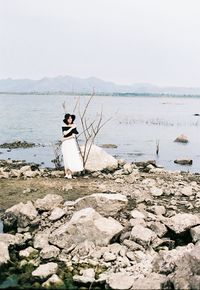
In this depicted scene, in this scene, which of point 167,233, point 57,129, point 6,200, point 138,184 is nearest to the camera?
point 167,233

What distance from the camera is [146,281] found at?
8.33 m

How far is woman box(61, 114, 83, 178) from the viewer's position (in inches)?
646

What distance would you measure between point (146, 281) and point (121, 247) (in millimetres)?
1880

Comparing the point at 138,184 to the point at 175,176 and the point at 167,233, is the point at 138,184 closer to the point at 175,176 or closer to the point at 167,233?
the point at 175,176

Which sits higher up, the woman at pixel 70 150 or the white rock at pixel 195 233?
the woman at pixel 70 150

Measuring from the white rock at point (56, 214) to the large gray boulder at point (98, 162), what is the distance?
711 cm

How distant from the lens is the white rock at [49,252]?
32.9 ft

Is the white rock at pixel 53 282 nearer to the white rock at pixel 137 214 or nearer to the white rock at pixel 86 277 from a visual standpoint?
the white rock at pixel 86 277

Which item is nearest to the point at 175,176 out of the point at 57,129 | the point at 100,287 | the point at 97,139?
the point at 100,287

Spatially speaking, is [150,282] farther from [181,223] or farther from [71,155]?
[71,155]

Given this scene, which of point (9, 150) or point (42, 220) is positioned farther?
point (9, 150)

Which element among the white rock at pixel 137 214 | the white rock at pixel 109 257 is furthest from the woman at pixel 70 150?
the white rock at pixel 109 257

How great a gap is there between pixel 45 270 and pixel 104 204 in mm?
2743

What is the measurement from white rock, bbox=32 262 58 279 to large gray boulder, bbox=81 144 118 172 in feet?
31.9
